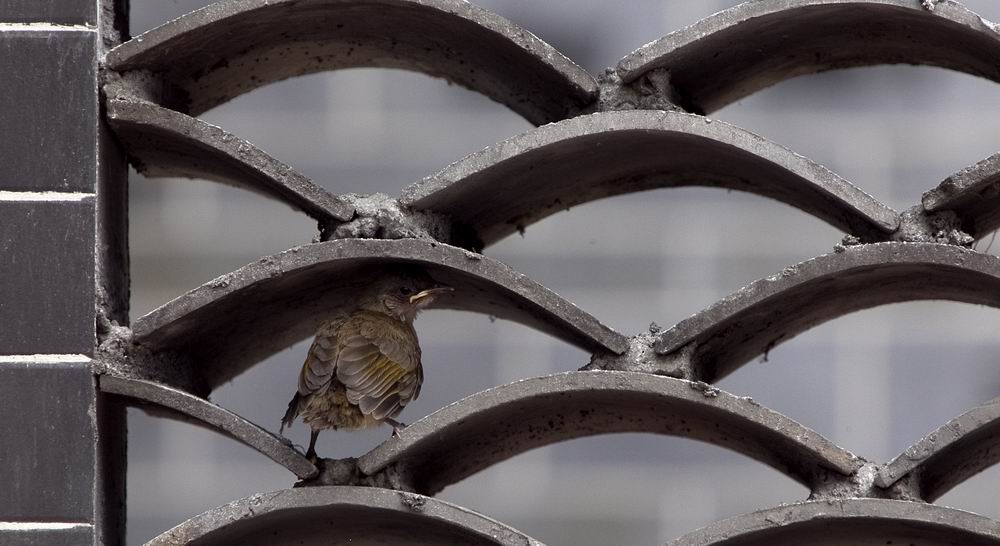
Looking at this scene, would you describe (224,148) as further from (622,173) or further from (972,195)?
(972,195)

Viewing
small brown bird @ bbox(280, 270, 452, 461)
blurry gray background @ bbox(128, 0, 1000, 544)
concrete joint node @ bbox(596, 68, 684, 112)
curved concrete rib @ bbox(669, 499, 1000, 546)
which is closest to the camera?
curved concrete rib @ bbox(669, 499, 1000, 546)

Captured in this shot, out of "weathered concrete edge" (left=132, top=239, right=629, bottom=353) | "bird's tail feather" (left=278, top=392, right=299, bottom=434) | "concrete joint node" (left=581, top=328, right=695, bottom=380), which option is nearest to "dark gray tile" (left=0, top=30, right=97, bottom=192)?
"weathered concrete edge" (left=132, top=239, right=629, bottom=353)

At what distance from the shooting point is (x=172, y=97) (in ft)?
10.2

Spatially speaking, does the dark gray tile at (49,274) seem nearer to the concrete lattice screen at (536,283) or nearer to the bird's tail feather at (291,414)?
the concrete lattice screen at (536,283)

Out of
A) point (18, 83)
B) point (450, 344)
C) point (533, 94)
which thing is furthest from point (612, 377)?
point (450, 344)

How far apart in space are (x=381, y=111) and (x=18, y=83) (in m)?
3.81

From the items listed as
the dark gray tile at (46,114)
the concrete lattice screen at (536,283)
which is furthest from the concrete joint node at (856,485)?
the dark gray tile at (46,114)

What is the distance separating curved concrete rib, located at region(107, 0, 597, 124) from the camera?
287 centimetres

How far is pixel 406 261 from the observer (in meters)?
2.83

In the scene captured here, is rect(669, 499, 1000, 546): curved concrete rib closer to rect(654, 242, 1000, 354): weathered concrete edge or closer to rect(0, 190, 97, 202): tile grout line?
rect(654, 242, 1000, 354): weathered concrete edge

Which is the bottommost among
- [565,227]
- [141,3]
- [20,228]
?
[20,228]

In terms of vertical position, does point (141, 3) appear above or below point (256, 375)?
above

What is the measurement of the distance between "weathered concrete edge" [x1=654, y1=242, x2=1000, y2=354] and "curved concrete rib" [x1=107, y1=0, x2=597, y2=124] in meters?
0.46

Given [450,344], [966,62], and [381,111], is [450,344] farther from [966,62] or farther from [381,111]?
[966,62]
